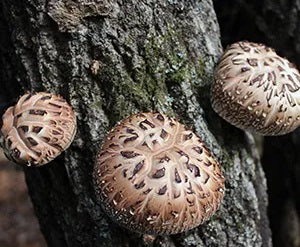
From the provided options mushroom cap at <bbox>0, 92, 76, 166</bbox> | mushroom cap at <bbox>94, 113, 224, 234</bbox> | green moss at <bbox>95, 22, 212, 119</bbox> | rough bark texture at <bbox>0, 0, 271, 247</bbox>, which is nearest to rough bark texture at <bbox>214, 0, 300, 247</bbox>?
rough bark texture at <bbox>0, 0, 271, 247</bbox>

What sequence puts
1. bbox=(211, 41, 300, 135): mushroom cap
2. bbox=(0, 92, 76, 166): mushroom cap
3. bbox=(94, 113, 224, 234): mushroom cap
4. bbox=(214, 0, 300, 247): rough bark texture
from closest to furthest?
bbox=(94, 113, 224, 234): mushroom cap → bbox=(0, 92, 76, 166): mushroom cap → bbox=(211, 41, 300, 135): mushroom cap → bbox=(214, 0, 300, 247): rough bark texture

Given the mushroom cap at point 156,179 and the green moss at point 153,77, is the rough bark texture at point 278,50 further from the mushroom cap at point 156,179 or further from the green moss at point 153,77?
the mushroom cap at point 156,179

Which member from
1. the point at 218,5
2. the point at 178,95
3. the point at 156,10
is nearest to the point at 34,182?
the point at 178,95

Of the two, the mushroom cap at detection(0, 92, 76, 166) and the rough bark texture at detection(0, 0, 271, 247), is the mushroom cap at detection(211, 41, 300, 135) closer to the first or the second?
the rough bark texture at detection(0, 0, 271, 247)

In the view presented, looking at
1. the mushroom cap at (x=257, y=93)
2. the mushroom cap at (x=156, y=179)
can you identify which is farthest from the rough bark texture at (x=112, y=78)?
the mushroom cap at (x=156, y=179)

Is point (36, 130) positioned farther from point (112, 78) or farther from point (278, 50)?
point (278, 50)
